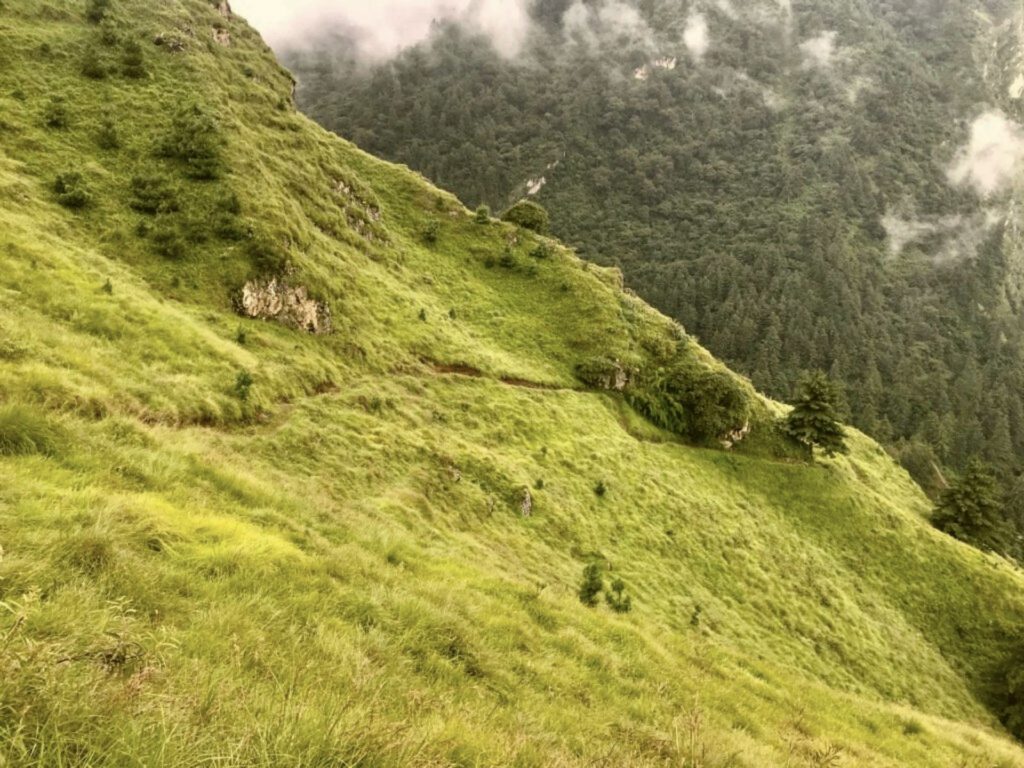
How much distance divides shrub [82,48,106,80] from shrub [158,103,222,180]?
6385mm

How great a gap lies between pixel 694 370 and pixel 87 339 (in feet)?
134

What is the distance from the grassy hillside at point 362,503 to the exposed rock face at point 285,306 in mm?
472

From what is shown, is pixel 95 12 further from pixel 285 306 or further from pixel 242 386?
pixel 242 386

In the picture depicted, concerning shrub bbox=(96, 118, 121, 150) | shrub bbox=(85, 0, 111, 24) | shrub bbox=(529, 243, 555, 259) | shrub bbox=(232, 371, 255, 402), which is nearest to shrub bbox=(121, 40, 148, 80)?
shrub bbox=(85, 0, 111, 24)

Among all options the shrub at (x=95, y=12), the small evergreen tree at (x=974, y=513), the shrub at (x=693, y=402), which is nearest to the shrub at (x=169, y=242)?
the shrub at (x=95, y=12)

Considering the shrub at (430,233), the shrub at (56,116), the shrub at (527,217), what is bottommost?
the shrub at (56,116)

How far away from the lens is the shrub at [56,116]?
29.0m

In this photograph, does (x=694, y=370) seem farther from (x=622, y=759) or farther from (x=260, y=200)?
(x=622, y=759)

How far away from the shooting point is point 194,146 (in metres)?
30.6

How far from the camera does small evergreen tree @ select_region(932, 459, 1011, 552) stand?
164 feet

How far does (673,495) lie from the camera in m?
36.8

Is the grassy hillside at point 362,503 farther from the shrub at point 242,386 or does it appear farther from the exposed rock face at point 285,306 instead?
the exposed rock face at point 285,306

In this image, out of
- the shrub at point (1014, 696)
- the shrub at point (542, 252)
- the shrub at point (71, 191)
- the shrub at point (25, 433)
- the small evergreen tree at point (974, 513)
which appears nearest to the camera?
the shrub at point (25, 433)

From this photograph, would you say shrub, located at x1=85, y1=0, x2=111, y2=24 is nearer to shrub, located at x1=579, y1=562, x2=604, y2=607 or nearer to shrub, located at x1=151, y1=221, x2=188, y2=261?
shrub, located at x1=151, y1=221, x2=188, y2=261
